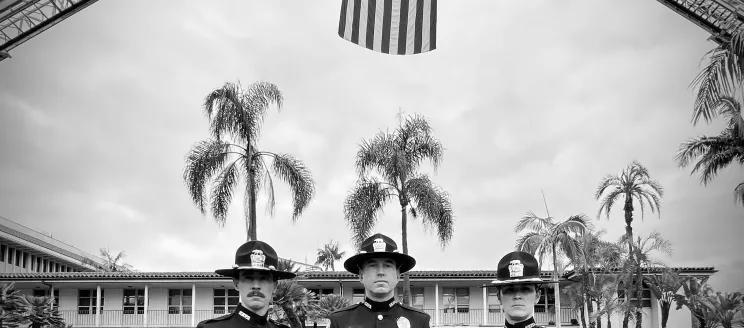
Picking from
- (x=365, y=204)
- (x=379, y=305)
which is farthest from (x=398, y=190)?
(x=379, y=305)

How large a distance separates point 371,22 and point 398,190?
19.7 m

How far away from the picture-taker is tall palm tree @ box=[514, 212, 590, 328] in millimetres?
33781

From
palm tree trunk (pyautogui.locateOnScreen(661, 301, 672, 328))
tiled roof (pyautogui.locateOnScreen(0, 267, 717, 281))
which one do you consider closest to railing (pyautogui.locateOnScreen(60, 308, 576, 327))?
tiled roof (pyautogui.locateOnScreen(0, 267, 717, 281))

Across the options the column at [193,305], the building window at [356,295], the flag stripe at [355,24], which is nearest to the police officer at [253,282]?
the flag stripe at [355,24]

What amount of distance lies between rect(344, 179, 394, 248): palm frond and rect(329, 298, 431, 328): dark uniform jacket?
22333mm

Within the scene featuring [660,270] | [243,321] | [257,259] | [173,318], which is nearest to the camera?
[257,259]

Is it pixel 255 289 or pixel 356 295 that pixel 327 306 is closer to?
pixel 356 295

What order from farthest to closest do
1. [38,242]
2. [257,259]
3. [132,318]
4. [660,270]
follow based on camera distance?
[38,242]
[132,318]
[660,270]
[257,259]

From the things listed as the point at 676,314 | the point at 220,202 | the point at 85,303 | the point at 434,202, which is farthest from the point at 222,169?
the point at 676,314

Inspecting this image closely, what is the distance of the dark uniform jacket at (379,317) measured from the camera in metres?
6.38

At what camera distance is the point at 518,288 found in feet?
20.6

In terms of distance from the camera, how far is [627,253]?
37.8m

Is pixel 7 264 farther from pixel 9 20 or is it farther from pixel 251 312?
pixel 251 312

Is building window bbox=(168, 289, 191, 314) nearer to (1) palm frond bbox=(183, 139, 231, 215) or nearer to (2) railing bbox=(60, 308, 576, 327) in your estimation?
(2) railing bbox=(60, 308, 576, 327)
